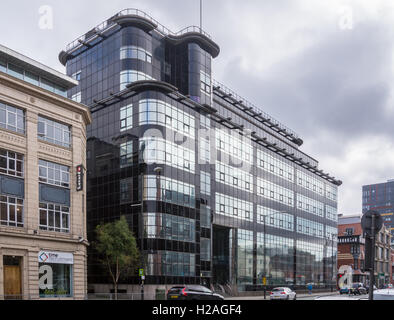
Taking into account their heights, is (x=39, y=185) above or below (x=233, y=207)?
above

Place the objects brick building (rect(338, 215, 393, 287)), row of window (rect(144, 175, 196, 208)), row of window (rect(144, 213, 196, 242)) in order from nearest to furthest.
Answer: row of window (rect(144, 213, 196, 242)) < row of window (rect(144, 175, 196, 208)) < brick building (rect(338, 215, 393, 287))

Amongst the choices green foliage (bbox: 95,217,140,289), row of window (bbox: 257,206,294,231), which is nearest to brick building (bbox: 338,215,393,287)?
row of window (bbox: 257,206,294,231)

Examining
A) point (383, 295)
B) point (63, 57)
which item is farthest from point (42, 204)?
point (63, 57)

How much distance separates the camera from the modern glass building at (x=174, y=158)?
164 ft

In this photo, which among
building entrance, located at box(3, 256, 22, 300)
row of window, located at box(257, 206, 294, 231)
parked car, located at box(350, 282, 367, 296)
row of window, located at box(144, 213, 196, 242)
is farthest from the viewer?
row of window, located at box(257, 206, 294, 231)

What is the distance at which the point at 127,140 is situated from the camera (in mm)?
51969

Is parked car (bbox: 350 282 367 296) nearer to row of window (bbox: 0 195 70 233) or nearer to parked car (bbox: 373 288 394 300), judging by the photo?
parked car (bbox: 373 288 394 300)

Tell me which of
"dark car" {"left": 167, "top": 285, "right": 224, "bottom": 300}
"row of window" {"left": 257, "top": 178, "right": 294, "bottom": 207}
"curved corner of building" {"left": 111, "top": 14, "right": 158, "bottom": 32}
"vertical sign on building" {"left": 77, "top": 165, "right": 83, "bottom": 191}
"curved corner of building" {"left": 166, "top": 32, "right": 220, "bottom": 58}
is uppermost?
"curved corner of building" {"left": 111, "top": 14, "right": 158, "bottom": 32}

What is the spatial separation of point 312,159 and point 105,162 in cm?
5406

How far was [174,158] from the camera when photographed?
51906mm

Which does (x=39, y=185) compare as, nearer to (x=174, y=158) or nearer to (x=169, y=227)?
(x=169, y=227)

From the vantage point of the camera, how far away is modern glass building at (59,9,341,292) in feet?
164
